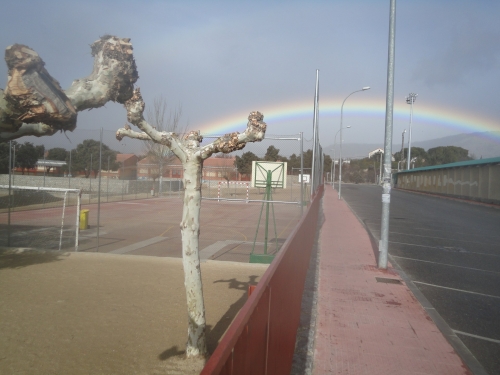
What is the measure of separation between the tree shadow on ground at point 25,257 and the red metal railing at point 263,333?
691 cm

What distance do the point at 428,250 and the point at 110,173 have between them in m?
10.2

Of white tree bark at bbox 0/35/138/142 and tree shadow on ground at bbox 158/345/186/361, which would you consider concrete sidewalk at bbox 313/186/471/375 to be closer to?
tree shadow on ground at bbox 158/345/186/361

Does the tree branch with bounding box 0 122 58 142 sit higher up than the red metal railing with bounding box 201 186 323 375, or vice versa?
the tree branch with bounding box 0 122 58 142

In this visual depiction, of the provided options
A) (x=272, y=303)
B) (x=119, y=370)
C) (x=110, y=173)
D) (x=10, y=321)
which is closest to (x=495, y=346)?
(x=272, y=303)

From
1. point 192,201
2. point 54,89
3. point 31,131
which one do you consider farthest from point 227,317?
point 54,89

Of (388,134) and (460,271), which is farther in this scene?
(388,134)

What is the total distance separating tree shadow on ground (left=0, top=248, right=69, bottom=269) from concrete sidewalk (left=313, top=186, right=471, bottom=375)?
6004 millimetres

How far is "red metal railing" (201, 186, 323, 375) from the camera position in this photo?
210 centimetres

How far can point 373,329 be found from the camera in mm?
6125

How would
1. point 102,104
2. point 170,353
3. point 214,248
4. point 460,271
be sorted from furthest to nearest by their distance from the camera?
point 214,248
point 460,271
point 170,353
point 102,104

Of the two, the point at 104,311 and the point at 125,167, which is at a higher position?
the point at 125,167

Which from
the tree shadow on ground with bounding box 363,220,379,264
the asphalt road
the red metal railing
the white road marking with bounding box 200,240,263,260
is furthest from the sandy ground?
the tree shadow on ground with bounding box 363,220,379,264

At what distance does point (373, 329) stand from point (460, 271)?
503 centimetres

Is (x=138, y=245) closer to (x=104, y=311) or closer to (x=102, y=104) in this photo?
(x=104, y=311)
